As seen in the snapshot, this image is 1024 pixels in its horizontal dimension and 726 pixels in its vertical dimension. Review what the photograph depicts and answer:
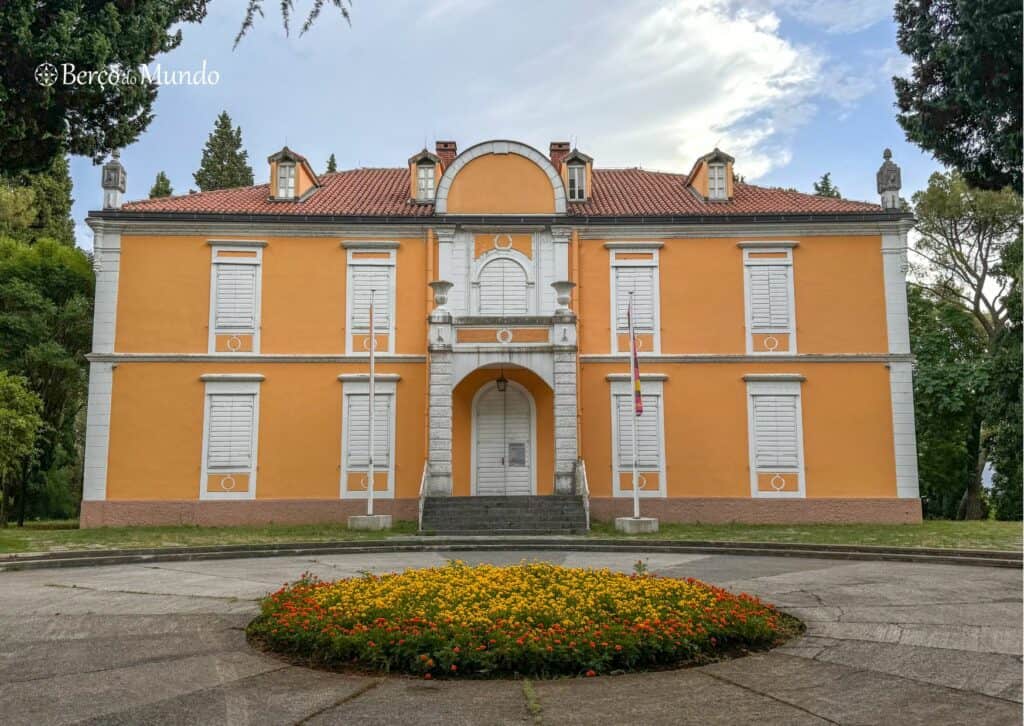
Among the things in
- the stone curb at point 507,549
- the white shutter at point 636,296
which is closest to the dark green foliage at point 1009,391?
the white shutter at point 636,296

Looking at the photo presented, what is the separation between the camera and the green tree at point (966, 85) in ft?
26.8

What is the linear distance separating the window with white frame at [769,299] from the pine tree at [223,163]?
25700mm

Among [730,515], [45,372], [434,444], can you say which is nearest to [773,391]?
[730,515]

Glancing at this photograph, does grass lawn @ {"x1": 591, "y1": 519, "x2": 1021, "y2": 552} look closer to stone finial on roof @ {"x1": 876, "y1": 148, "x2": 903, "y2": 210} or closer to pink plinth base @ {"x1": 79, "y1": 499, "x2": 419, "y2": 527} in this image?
pink plinth base @ {"x1": 79, "y1": 499, "x2": 419, "y2": 527}

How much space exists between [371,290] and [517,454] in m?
6.09

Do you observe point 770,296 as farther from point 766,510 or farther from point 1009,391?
point 1009,391

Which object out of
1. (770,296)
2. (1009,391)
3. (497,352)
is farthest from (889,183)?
(497,352)

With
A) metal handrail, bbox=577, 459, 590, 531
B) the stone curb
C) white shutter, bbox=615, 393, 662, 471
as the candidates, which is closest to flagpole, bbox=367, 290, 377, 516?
the stone curb

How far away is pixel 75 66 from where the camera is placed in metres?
9.17

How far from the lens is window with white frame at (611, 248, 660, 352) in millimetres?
22312

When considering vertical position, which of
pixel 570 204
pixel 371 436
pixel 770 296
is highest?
pixel 570 204

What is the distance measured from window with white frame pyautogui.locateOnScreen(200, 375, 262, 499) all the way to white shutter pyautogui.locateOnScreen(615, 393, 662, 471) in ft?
32.1

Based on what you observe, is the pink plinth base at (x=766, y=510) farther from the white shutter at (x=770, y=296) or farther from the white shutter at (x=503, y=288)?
the white shutter at (x=503, y=288)

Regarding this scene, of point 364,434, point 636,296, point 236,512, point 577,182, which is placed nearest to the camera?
point 236,512
